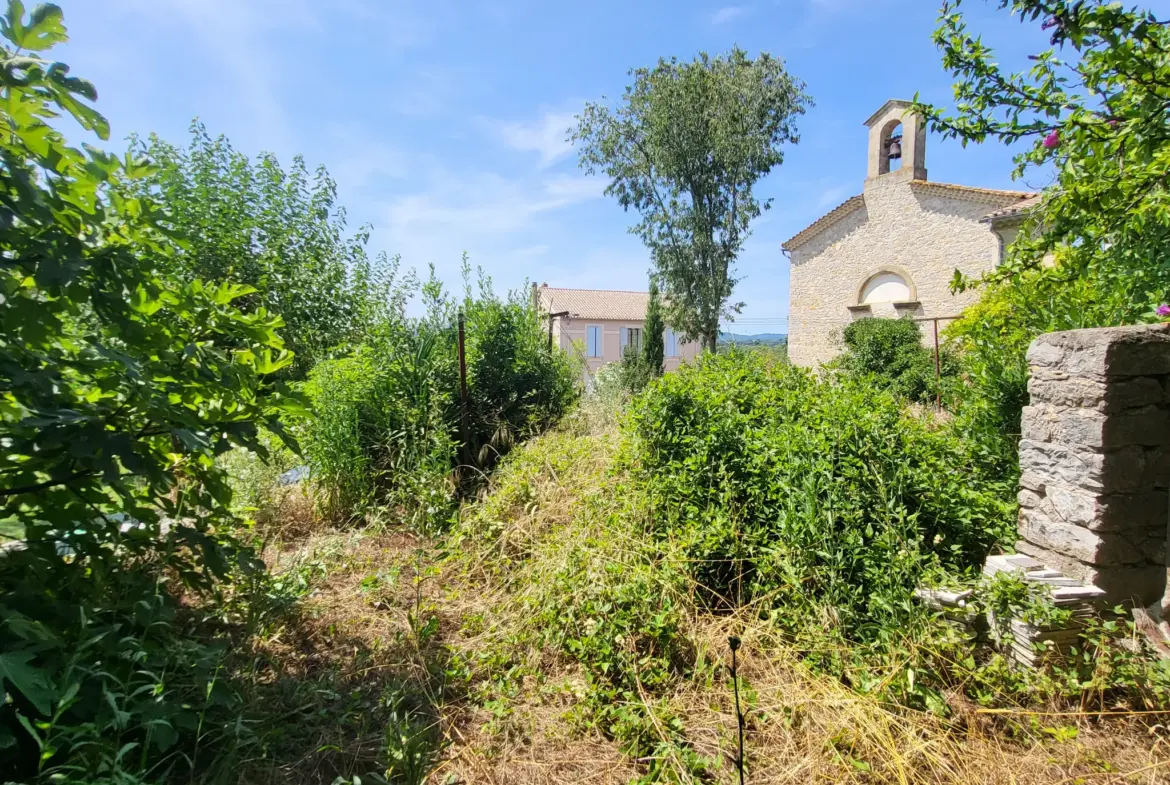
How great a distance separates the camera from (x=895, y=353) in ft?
40.6

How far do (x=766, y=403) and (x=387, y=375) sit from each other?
326 centimetres

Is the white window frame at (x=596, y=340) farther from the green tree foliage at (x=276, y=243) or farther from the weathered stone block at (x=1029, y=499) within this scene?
the weathered stone block at (x=1029, y=499)

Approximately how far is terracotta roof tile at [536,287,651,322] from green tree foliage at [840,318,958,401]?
650 inches

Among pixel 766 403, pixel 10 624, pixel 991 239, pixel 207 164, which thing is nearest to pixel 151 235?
pixel 10 624

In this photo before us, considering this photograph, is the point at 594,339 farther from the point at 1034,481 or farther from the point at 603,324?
the point at 1034,481

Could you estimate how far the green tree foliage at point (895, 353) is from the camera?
1093 cm

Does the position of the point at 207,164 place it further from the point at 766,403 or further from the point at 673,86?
the point at 673,86

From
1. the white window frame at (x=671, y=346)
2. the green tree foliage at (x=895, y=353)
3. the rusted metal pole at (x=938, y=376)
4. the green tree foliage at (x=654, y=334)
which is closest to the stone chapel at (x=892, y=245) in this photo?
the green tree foliage at (x=895, y=353)

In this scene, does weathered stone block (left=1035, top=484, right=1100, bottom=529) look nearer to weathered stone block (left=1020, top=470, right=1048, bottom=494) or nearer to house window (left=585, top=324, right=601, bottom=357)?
weathered stone block (left=1020, top=470, right=1048, bottom=494)

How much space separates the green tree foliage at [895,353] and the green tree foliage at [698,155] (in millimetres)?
4764

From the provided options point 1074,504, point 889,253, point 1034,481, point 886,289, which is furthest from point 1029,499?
point 889,253

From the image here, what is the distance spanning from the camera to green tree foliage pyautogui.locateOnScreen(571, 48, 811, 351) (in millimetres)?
15898

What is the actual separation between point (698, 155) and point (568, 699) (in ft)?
54.9

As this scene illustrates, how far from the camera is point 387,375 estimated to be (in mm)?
4848
